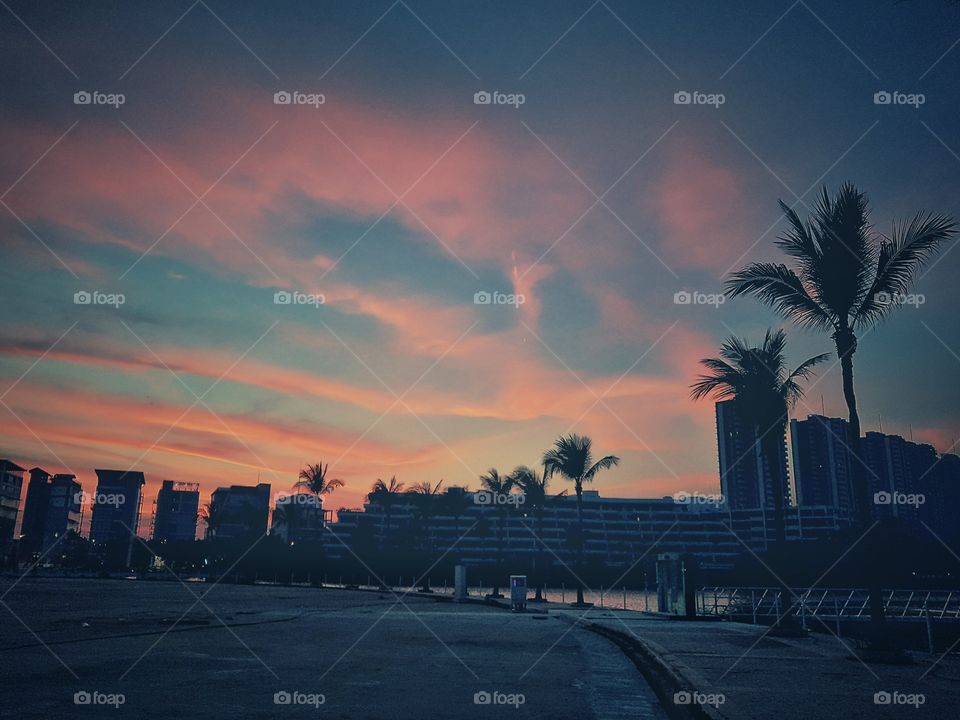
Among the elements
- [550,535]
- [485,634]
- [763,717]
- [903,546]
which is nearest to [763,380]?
[485,634]

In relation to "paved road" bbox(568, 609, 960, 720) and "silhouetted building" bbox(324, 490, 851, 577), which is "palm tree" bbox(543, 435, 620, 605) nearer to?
"paved road" bbox(568, 609, 960, 720)

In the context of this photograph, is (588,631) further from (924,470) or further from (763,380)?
(924,470)

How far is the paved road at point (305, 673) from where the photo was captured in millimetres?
7328

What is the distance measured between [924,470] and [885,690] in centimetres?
21373

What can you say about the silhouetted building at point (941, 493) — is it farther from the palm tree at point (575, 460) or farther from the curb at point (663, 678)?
the curb at point (663, 678)

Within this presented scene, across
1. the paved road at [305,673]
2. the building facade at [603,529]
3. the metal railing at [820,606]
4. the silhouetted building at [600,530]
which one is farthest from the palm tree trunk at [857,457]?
the building facade at [603,529]

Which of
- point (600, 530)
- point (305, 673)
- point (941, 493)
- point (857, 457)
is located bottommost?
point (305, 673)

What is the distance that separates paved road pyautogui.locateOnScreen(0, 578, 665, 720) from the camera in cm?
733

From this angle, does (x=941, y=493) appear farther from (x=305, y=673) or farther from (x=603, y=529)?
(x=305, y=673)

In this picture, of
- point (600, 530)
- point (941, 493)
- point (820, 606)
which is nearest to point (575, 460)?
point (820, 606)

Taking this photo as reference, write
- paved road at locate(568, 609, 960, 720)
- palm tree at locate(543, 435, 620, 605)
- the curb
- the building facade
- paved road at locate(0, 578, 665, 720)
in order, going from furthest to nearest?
the building facade, palm tree at locate(543, 435, 620, 605), paved road at locate(0, 578, 665, 720), paved road at locate(568, 609, 960, 720), the curb

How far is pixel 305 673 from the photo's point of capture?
32.0ft

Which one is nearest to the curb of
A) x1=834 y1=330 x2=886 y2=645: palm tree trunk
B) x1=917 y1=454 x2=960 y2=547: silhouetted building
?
x1=834 y1=330 x2=886 y2=645: palm tree trunk

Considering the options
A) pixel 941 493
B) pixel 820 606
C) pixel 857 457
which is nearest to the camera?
pixel 857 457
